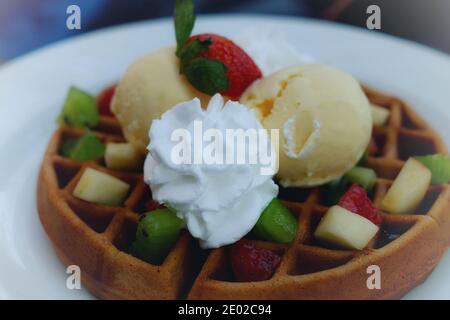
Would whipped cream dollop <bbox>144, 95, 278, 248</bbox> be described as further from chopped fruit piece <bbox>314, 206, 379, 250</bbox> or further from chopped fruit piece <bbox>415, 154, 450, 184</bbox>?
chopped fruit piece <bbox>415, 154, 450, 184</bbox>

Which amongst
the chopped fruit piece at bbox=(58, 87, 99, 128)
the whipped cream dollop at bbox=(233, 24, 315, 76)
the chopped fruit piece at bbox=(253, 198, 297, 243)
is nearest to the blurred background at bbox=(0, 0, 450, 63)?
the chopped fruit piece at bbox=(58, 87, 99, 128)

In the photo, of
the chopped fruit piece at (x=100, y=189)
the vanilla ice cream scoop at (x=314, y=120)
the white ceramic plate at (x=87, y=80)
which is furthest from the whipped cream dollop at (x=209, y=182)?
the white ceramic plate at (x=87, y=80)

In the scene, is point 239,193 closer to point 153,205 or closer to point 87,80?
point 153,205

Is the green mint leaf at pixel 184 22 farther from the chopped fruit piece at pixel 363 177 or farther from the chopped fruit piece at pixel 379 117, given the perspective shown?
the chopped fruit piece at pixel 379 117

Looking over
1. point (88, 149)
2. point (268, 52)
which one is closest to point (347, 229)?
point (268, 52)
